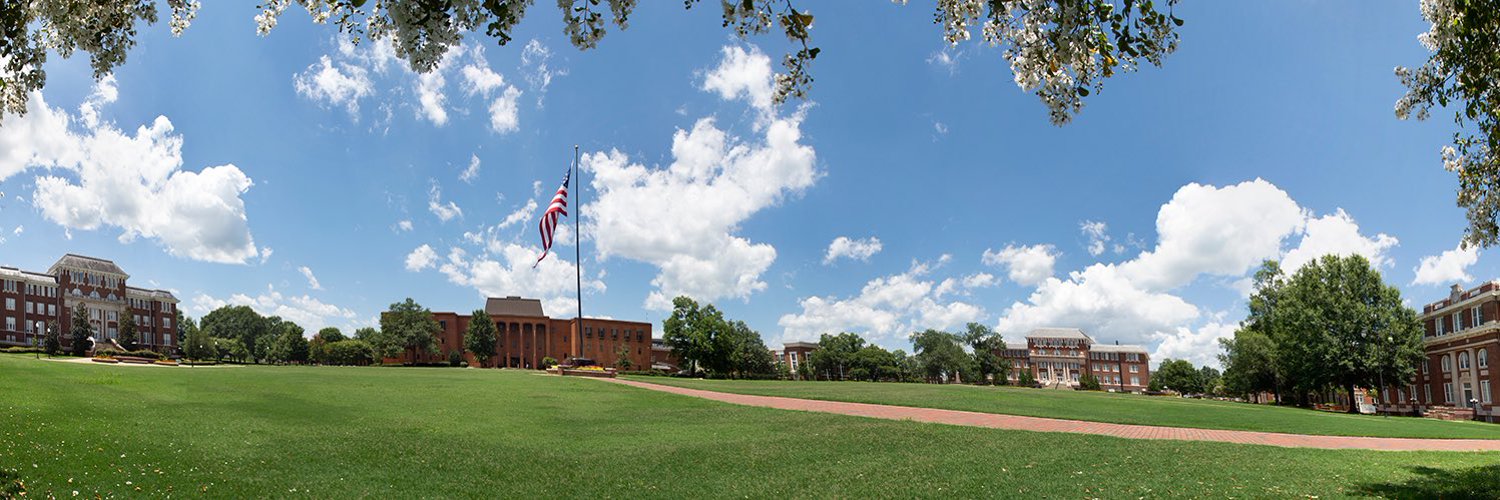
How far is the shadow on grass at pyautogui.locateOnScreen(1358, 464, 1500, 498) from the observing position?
1180 cm

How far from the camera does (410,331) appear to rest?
9250cm

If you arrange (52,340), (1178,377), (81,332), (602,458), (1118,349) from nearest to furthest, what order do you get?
(602,458) → (52,340) → (81,332) → (1178,377) → (1118,349)

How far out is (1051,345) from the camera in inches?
6102

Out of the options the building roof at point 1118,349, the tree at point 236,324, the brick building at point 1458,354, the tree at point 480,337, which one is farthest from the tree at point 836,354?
the tree at point 236,324

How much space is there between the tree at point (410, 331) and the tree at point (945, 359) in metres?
79.7

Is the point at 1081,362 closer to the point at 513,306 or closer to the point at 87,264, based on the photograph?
the point at 513,306

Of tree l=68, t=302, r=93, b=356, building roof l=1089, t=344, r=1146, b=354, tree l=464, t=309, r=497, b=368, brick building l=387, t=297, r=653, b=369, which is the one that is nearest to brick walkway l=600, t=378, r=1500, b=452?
tree l=464, t=309, r=497, b=368

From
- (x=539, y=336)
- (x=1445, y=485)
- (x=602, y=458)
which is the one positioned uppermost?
(x=539, y=336)

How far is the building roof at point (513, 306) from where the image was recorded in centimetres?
11756

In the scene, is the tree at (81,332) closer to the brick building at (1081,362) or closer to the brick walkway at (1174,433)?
the brick walkway at (1174,433)

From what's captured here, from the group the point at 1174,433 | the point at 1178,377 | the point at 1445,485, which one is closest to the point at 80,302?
the point at 1174,433

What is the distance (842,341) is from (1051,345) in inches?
2238

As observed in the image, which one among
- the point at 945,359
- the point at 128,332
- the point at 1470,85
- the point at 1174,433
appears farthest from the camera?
the point at 945,359

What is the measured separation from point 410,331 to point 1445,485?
97133 mm
